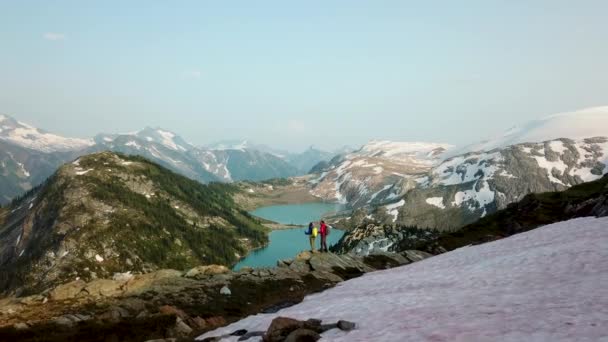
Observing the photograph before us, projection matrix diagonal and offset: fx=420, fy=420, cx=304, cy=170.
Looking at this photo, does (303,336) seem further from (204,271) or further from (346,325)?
(204,271)

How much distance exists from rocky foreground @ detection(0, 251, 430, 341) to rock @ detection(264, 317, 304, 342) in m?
8.82

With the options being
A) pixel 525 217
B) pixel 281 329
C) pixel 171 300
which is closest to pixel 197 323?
pixel 171 300

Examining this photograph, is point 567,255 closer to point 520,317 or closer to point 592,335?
point 520,317

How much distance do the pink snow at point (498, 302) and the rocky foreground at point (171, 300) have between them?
7455 millimetres

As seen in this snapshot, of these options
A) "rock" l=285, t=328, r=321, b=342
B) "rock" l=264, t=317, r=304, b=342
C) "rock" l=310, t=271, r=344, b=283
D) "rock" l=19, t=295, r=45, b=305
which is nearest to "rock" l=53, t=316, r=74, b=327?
"rock" l=19, t=295, r=45, b=305

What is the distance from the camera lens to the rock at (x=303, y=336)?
1941 centimetres

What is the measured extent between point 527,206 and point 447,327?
3278 inches

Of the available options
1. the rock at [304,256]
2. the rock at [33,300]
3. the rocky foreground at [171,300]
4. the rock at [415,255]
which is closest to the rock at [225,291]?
the rocky foreground at [171,300]

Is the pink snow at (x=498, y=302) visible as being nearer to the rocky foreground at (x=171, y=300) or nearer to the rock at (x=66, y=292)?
the rocky foreground at (x=171, y=300)

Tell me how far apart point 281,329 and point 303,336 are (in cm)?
175

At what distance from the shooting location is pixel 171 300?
45438mm

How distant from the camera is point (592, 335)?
47.0ft

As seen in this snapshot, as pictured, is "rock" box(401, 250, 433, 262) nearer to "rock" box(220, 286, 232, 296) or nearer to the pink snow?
the pink snow

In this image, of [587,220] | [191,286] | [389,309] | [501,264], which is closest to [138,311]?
[191,286]
